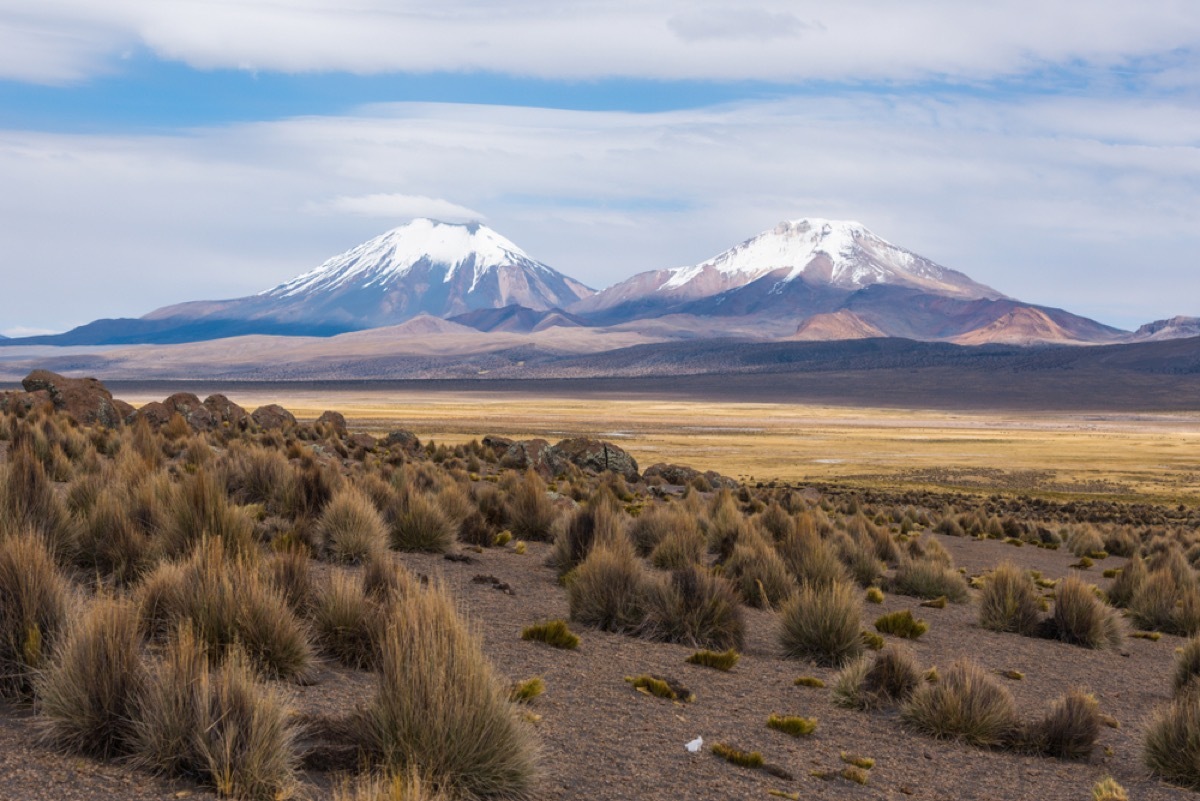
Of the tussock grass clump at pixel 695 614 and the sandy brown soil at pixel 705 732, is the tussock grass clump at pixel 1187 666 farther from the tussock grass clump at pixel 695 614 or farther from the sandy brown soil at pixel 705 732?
the tussock grass clump at pixel 695 614

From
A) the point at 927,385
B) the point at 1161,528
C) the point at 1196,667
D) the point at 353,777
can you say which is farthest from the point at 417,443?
the point at 927,385

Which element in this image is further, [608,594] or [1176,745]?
[608,594]

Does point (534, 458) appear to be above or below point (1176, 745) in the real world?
below

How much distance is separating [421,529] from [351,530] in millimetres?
1659

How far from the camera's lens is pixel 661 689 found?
798 centimetres

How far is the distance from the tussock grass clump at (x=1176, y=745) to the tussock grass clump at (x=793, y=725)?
238 cm

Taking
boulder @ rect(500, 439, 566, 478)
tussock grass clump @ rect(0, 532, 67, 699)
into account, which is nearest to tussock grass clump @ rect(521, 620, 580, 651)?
tussock grass clump @ rect(0, 532, 67, 699)

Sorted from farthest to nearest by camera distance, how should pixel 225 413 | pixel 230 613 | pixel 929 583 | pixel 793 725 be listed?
pixel 225 413 → pixel 929 583 → pixel 793 725 → pixel 230 613

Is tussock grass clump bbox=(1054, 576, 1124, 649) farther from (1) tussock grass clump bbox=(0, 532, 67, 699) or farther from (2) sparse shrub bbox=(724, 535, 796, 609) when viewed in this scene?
(1) tussock grass clump bbox=(0, 532, 67, 699)

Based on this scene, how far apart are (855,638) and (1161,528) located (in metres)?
21.4

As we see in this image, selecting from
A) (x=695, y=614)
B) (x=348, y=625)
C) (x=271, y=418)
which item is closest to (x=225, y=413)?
(x=271, y=418)

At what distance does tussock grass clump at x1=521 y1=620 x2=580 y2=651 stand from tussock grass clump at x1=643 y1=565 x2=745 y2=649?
1104mm

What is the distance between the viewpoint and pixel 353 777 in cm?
539

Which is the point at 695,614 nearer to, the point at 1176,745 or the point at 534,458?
the point at 1176,745
